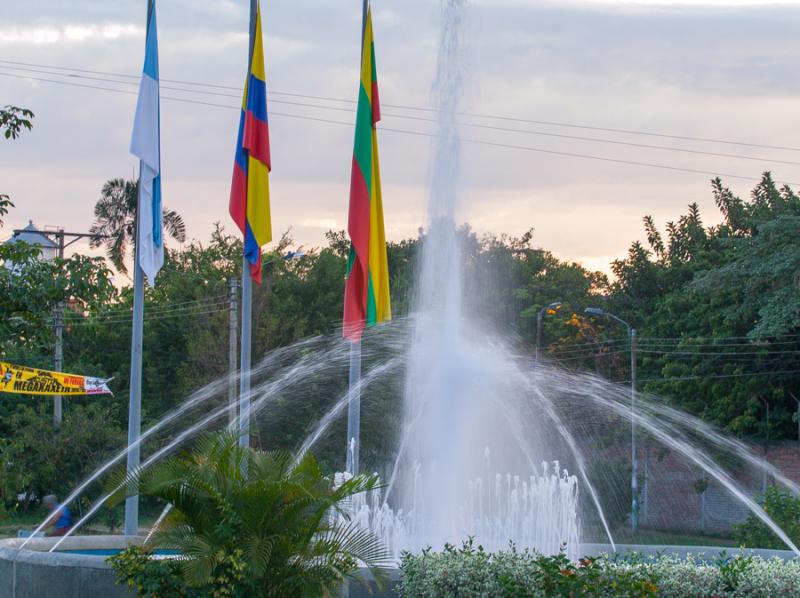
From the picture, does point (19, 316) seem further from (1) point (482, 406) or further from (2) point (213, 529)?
(1) point (482, 406)

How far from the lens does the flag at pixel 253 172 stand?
16531 millimetres

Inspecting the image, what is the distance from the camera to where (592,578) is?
9305 millimetres

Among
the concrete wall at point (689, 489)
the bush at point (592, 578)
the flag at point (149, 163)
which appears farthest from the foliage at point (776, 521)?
the concrete wall at point (689, 489)

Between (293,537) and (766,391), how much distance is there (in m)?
29.0

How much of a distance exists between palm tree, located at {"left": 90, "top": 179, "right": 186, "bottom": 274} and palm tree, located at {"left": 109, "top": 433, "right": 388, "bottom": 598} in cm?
3572

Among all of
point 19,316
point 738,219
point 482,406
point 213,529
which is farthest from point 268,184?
point 738,219

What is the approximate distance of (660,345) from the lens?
3878 centimetres

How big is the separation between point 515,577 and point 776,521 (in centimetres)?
1037

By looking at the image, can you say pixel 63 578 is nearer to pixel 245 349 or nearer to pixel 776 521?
pixel 245 349

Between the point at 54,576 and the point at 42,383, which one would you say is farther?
the point at 42,383

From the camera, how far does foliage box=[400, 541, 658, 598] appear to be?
9.28m

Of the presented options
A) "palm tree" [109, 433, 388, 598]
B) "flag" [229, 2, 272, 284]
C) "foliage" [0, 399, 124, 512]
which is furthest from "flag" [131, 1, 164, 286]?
"foliage" [0, 399, 124, 512]

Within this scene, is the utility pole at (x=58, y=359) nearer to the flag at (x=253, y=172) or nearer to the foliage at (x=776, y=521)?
the flag at (x=253, y=172)

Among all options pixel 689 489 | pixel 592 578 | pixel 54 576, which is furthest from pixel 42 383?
pixel 592 578
